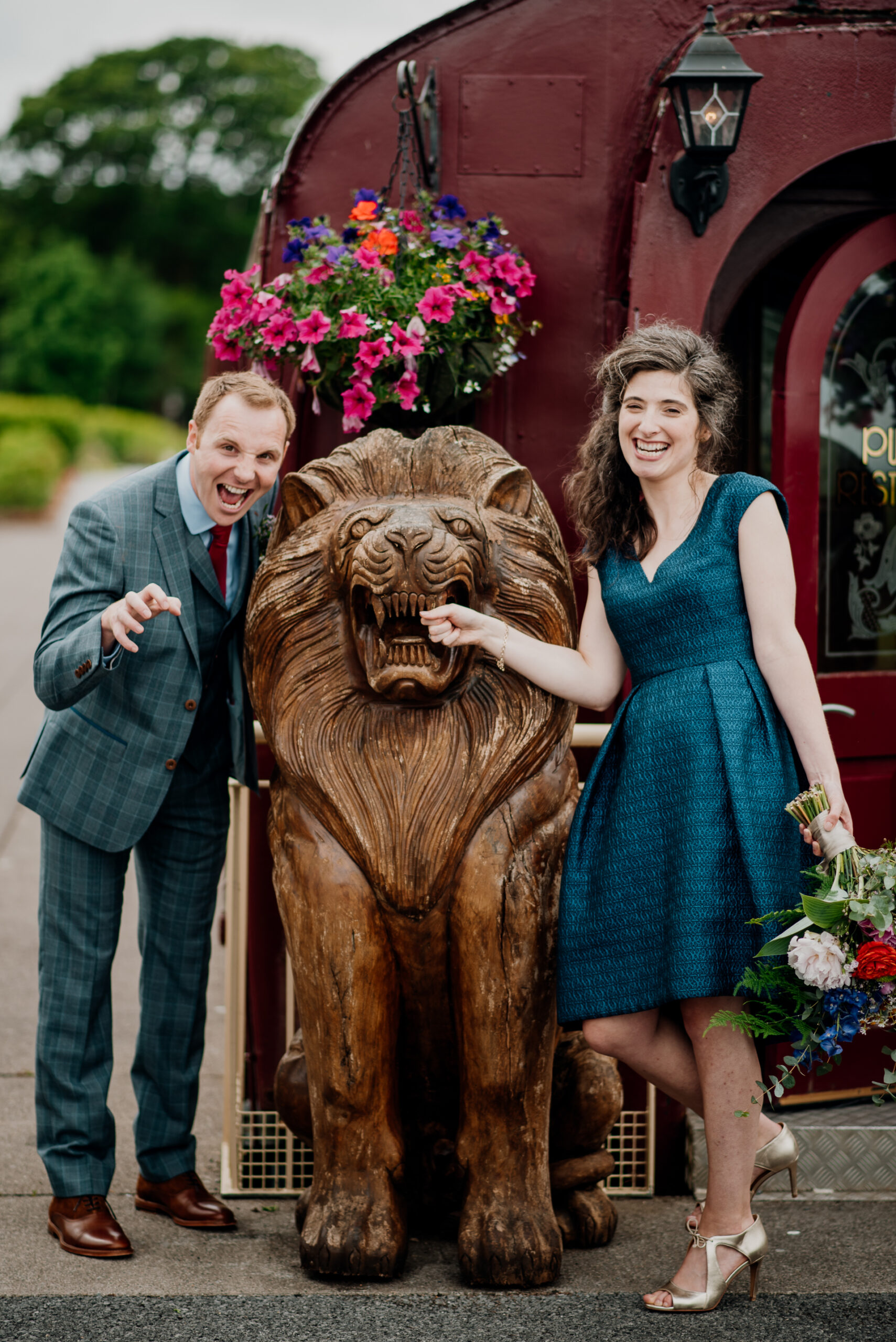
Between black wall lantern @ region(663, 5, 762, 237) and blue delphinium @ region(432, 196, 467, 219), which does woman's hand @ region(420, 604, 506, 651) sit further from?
black wall lantern @ region(663, 5, 762, 237)

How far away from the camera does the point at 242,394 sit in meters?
3.11

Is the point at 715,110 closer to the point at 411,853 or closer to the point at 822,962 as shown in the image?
the point at 411,853

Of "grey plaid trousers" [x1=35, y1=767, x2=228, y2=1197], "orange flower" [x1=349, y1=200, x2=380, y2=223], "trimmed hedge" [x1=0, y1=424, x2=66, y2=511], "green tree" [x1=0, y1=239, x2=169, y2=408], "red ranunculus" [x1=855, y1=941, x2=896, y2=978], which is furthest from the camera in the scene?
"green tree" [x1=0, y1=239, x2=169, y2=408]

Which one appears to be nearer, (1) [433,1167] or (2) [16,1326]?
(2) [16,1326]

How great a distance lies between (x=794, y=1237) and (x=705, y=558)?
1.75 m

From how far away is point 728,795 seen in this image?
279 centimetres

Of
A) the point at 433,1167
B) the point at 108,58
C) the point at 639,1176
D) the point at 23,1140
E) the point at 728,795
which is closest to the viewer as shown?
the point at 728,795

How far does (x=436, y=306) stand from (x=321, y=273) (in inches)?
12.7

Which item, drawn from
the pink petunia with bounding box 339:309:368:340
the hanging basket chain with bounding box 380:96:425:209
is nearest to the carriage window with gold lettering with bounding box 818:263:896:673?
the hanging basket chain with bounding box 380:96:425:209

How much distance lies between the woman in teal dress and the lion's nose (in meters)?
0.14

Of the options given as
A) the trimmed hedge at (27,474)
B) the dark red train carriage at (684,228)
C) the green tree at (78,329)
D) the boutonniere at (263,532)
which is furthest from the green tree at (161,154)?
the boutonniere at (263,532)

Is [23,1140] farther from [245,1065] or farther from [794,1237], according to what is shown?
[794,1237]

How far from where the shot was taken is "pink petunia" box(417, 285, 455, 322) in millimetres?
3645

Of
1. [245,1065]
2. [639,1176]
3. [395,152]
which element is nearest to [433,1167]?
[639,1176]
